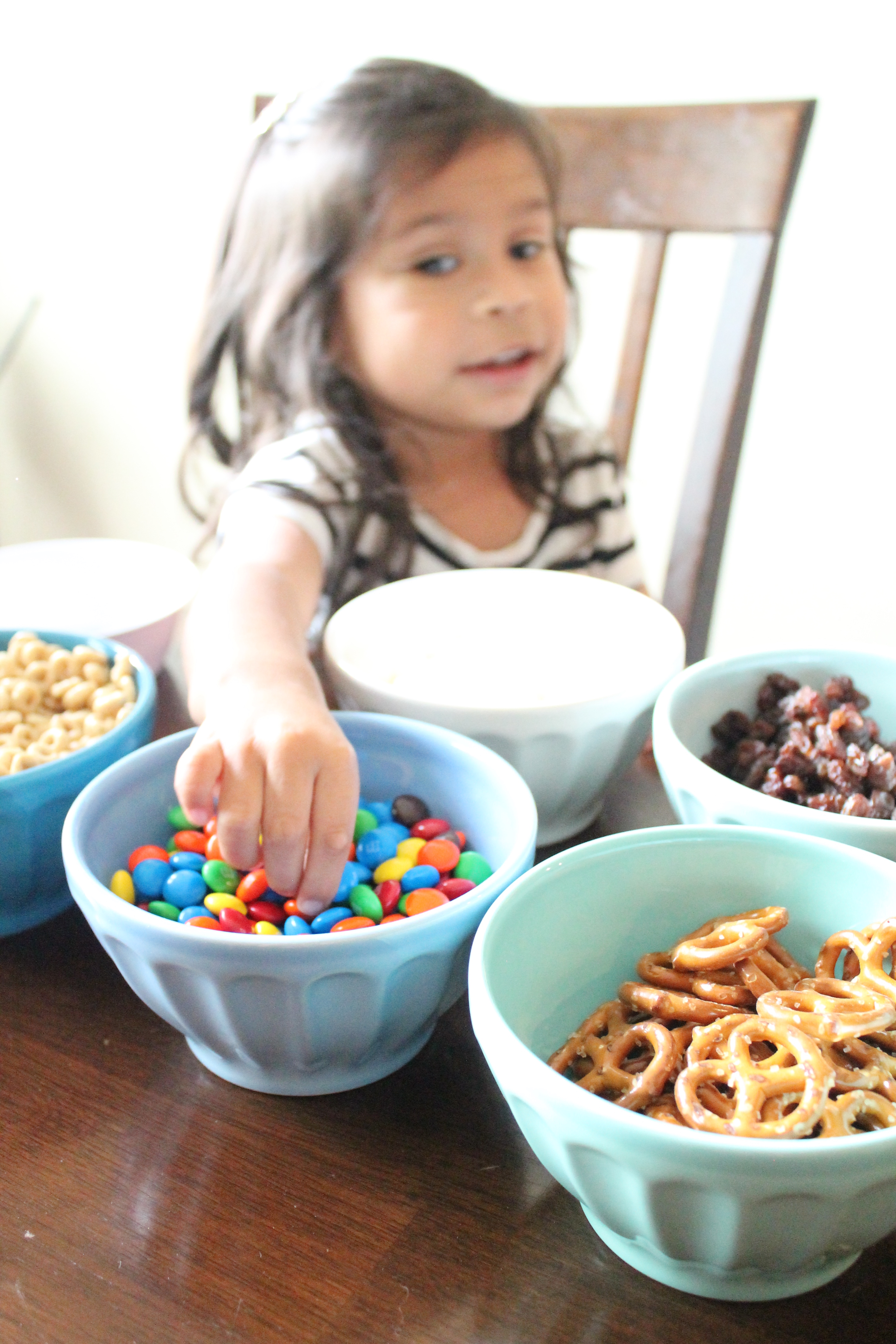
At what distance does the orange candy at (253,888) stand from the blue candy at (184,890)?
17mm

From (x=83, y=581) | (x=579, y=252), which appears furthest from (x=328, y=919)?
(x=579, y=252)

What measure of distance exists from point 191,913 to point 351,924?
0.23ft

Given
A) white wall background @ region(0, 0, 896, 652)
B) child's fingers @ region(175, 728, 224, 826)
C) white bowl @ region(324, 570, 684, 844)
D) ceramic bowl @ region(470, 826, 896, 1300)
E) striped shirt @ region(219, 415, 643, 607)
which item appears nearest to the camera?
ceramic bowl @ region(470, 826, 896, 1300)

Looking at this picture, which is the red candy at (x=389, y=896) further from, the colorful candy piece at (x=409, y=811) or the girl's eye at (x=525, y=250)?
the girl's eye at (x=525, y=250)

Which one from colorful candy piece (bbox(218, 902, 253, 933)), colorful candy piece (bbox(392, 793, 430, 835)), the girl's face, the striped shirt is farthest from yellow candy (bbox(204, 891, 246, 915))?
the girl's face

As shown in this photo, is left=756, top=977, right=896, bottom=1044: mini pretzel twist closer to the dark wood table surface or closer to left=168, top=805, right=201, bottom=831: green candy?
the dark wood table surface

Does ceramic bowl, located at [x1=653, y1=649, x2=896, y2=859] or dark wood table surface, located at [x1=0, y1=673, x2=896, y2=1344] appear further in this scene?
ceramic bowl, located at [x1=653, y1=649, x2=896, y2=859]

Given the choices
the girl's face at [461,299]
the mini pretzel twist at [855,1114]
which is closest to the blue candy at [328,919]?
the mini pretzel twist at [855,1114]

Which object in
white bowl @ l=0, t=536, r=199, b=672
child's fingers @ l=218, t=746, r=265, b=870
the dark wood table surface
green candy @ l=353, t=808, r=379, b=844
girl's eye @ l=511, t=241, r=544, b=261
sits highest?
girl's eye @ l=511, t=241, r=544, b=261

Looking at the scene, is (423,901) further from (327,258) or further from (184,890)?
(327,258)

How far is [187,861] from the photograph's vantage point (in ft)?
1.63

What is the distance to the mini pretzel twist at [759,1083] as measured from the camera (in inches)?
12.6

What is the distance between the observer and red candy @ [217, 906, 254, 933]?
45 cm

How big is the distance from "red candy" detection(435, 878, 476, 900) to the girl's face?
1.87 feet
